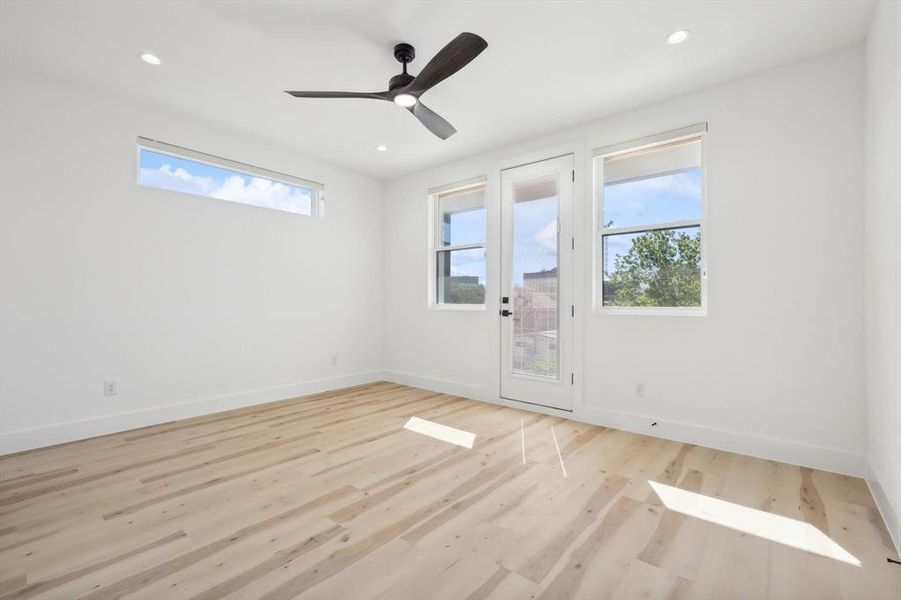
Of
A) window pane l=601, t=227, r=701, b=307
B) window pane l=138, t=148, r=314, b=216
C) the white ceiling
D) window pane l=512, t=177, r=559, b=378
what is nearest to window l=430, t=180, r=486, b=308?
window pane l=512, t=177, r=559, b=378

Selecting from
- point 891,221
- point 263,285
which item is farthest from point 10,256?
point 891,221

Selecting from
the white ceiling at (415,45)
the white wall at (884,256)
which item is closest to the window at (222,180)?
the white ceiling at (415,45)

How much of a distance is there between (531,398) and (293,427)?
2.31 meters

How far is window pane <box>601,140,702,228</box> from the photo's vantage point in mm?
3232

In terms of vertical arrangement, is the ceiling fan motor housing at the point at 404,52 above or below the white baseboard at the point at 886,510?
above

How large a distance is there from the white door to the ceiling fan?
1.41 metres

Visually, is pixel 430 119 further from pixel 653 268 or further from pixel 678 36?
pixel 653 268

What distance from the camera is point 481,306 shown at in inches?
181

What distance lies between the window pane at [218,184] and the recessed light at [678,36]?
3915 millimetres

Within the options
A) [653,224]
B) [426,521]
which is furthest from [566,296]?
[426,521]

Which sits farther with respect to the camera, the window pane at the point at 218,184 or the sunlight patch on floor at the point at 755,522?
the window pane at the point at 218,184

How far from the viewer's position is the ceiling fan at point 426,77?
2.09m

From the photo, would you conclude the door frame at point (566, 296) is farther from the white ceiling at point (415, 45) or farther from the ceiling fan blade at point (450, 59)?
the ceiling fan blade at point (450, 59)

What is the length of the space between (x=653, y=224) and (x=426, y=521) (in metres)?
2.91
